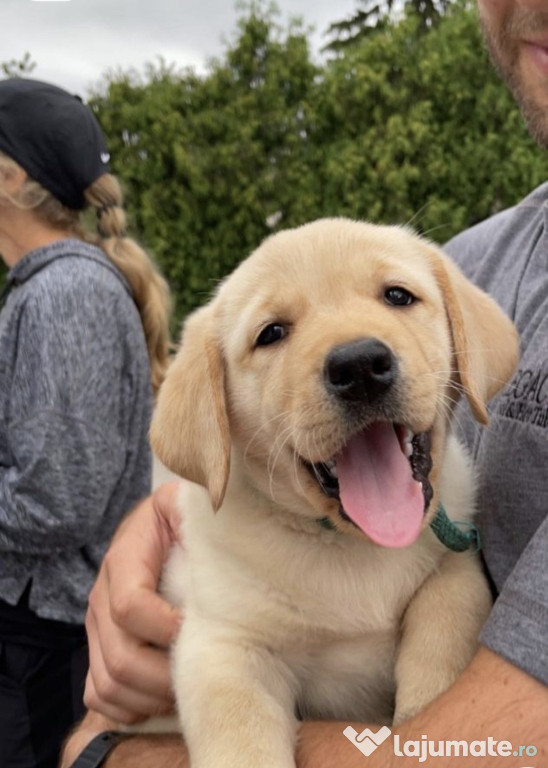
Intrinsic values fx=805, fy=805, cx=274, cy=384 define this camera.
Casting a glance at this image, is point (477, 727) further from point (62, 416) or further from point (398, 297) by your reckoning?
point (62, 416)

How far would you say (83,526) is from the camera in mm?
3121

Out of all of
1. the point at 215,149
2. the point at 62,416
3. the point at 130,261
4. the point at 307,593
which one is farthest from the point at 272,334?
the point at 215,149

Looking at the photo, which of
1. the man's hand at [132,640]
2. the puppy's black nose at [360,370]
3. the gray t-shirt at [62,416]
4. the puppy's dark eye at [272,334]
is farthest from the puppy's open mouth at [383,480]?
the gray t-shirt at [62,416]

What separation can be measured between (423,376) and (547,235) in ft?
2.10

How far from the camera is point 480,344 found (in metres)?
1.89

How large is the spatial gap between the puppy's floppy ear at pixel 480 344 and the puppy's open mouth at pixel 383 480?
171 mm

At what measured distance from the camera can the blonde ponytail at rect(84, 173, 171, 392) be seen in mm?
3699

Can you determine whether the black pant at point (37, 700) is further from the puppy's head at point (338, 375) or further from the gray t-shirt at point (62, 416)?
the puppy's head at point (338, 375)

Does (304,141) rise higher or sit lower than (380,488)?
lower

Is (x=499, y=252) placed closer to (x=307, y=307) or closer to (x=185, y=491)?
(x=307, y=307)

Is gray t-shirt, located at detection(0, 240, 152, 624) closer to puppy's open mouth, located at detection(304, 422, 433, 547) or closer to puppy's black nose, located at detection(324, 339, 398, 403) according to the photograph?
puppy's open mouth, located at detection(304, 422, 433, 547)

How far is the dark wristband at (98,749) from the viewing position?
196 centimetres

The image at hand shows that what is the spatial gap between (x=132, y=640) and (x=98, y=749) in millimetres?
272

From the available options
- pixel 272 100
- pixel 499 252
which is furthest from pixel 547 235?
pixel 272 100
